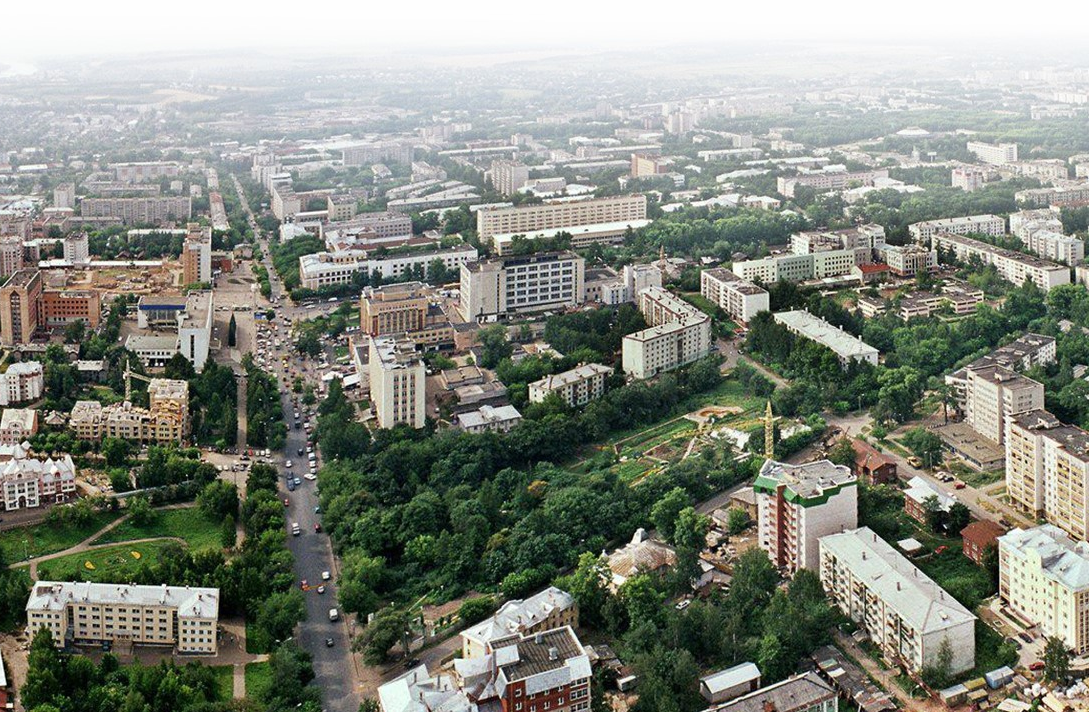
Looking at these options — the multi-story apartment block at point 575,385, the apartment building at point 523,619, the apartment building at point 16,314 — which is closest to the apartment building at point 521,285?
the multi-story apartment block at point 575,385

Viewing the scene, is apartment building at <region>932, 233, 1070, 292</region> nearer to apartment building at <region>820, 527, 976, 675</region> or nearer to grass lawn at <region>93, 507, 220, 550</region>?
apartment building at <region>820, 527, 976, 675</region>

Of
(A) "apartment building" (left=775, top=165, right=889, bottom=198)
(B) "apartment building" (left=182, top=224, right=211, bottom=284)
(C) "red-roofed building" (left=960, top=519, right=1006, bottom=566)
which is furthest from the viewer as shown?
(A) "apartment building" (left=775, top=165, right=889, bottom=198)

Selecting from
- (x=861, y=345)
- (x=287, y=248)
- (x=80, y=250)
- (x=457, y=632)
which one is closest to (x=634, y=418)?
(x=861, y=345)

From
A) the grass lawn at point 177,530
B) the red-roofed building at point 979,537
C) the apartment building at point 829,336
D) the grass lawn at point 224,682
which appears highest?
the apartment building at point 829,336

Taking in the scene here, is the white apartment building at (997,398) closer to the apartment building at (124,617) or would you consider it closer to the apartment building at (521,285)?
the apartment building at (521,285)

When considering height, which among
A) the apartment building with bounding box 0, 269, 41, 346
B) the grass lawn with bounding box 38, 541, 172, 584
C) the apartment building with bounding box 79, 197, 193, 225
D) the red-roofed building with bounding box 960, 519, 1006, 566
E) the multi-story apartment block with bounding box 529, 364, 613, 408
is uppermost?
the apartment building with bounding box 79, 197, 193, 225

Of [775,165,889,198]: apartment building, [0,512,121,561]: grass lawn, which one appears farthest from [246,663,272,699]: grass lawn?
[775,165,889,198]: apartment building

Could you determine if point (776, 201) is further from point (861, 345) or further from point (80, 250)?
point (80, 250)
